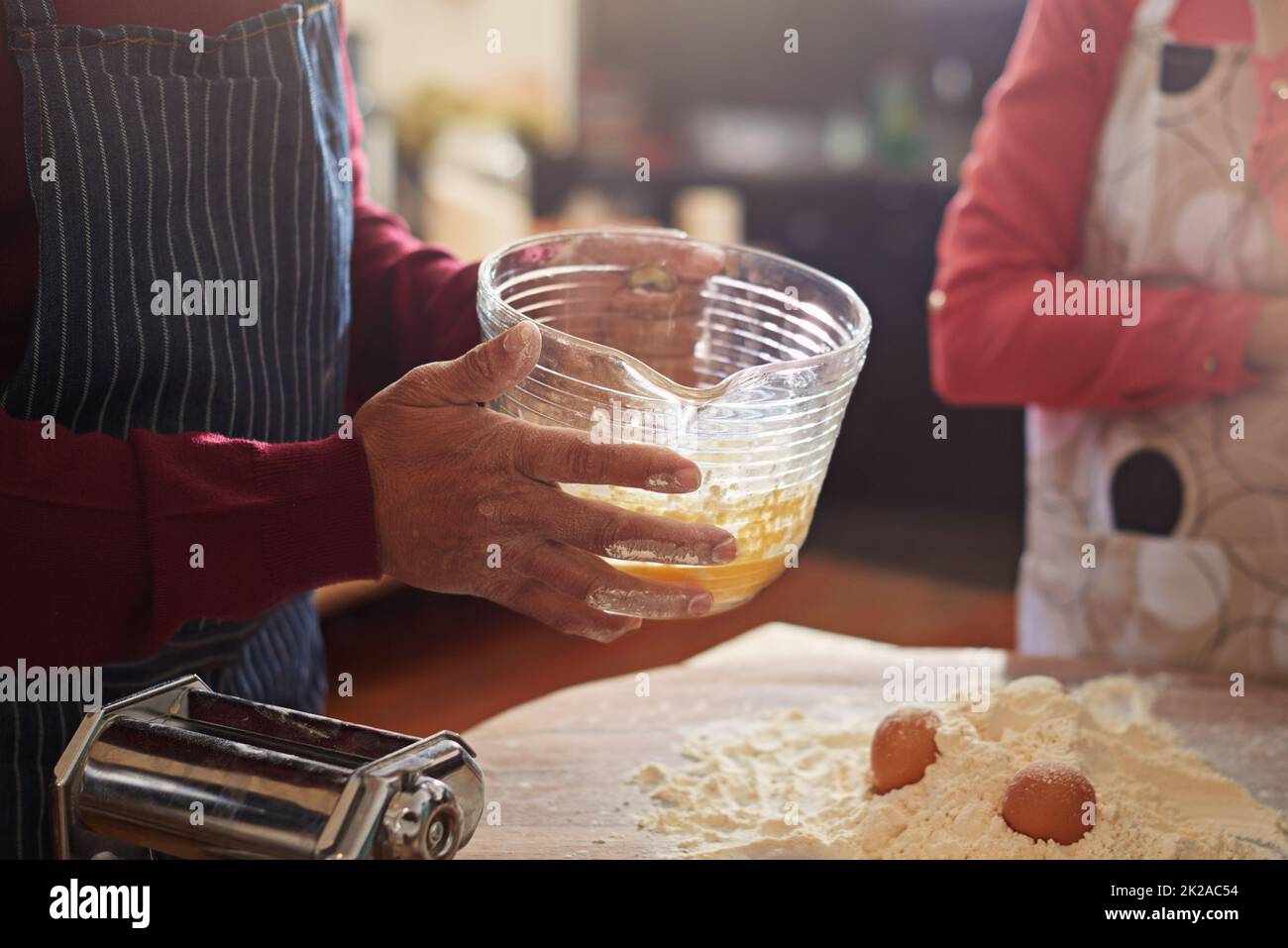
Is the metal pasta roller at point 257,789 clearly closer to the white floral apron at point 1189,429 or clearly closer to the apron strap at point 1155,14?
the white floral apron at point 1189,429

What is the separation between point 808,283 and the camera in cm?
98

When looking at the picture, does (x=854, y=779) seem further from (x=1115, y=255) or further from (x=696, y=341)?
(x=1115, y=255)

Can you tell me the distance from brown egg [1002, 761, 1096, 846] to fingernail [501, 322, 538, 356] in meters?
0.48

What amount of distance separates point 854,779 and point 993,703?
0.43 feet

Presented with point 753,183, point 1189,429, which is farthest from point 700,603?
point 753,183

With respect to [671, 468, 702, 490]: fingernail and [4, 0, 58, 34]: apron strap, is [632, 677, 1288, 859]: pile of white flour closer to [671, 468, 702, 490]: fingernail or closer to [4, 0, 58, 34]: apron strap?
[671, 468, 702, 490]: fingernail

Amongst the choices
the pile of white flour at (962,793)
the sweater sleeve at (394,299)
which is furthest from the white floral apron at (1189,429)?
the sweater sleeve at (394,299)

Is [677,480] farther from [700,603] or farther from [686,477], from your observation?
[700,603]

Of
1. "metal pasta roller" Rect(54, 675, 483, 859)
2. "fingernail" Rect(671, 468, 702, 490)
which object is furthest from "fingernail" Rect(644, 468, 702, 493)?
"metal pasta roller" Rect(54, 675, 483, 859)

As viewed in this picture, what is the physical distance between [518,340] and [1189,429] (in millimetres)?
918

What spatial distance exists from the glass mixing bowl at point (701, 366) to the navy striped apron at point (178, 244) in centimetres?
20

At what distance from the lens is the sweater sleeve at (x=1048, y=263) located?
4.38 feet

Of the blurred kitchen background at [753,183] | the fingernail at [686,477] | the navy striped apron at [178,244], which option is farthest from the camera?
the blurred kitchen background at [753,183]

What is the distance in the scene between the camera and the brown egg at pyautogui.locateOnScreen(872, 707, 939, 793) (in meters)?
0.98
